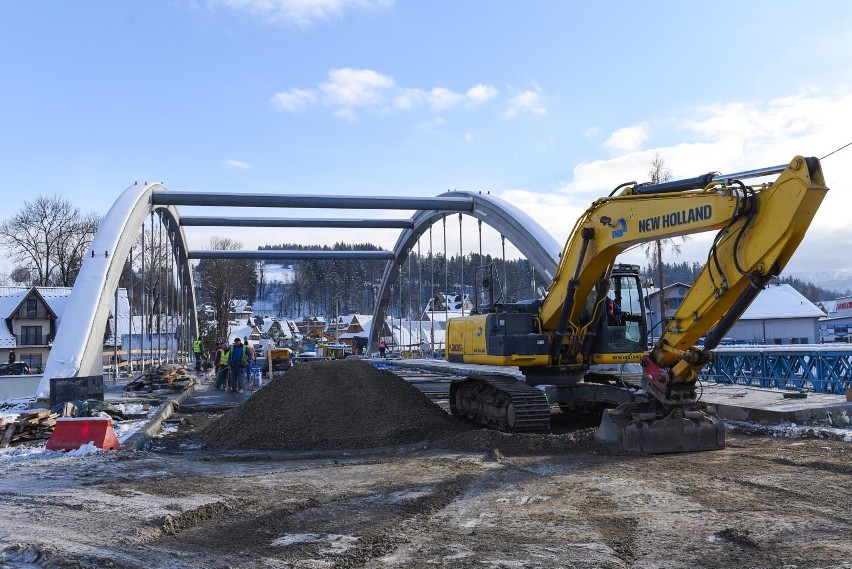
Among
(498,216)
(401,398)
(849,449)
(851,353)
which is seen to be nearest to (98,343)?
(401,398)

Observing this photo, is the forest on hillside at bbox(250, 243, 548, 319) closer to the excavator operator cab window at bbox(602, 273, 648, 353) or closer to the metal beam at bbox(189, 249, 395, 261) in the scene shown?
the metal beam at bbox(189, 249, 395, 261)


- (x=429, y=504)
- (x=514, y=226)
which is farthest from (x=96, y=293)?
(x=429, y=504)

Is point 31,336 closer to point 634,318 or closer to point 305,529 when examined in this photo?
point 634,318

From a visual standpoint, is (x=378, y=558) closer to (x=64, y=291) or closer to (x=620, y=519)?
(x=620, y=519)

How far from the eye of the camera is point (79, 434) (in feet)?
33.2

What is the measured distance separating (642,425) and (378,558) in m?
4.90

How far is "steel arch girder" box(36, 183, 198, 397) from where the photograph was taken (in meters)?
16.5

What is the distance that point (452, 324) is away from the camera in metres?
13.4

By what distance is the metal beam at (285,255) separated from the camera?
3822 centimetres

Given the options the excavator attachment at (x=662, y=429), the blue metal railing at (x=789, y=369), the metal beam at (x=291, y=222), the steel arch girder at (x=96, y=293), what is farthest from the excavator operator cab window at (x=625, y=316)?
the metal beam at (x=291, y=222)

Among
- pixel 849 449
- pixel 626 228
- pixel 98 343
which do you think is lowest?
pixel 849 449

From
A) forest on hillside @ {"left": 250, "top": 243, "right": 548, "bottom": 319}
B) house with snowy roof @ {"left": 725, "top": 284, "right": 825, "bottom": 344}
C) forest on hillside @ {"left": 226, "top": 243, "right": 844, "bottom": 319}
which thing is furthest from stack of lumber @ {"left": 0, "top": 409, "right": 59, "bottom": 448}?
house with snowy roof @ {"left": 725, "top": 284, "right": 825, "bottom": 344}

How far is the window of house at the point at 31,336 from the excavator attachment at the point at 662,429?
145 ft

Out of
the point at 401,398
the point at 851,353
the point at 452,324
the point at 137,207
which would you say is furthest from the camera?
the point at 137,207
